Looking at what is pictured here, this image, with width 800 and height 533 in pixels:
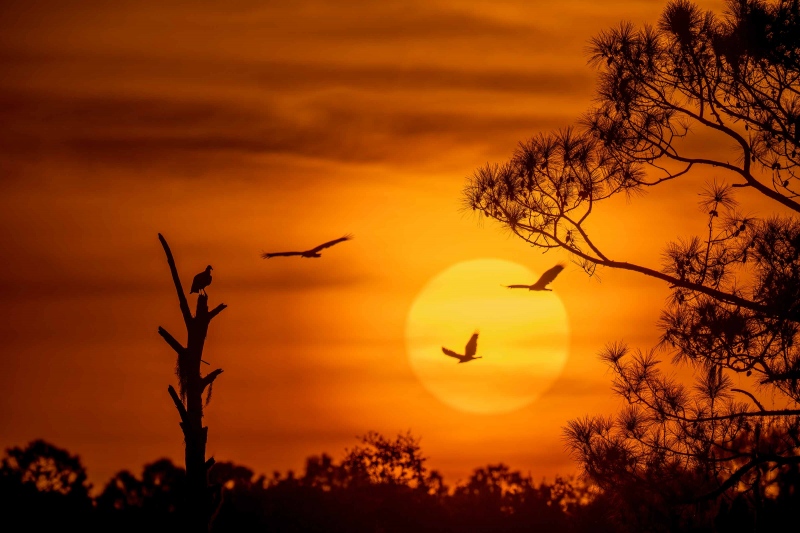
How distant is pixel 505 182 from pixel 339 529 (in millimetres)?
20259

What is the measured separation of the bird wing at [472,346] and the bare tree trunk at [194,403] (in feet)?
13.0

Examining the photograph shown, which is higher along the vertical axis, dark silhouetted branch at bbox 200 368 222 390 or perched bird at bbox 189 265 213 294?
perched bird at bbox 189 265 213 294

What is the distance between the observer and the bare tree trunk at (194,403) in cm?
1484

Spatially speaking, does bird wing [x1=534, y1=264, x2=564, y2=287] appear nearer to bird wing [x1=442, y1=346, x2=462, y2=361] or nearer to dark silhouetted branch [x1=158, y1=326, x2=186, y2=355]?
bird wing [x1=442, y1=346, x2=462, y2=361]

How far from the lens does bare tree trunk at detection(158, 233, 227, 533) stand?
14.8m

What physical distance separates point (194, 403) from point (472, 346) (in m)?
4.54

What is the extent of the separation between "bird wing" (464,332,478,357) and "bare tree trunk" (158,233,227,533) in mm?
3970

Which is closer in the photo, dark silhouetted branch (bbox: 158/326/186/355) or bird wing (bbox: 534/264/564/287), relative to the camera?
bird wing (bbox: 534/264/564/287)

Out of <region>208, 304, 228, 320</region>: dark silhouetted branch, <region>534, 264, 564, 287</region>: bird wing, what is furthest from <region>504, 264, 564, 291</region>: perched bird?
<region>208, 304, 228, 320</region>: dark silhouetted branch

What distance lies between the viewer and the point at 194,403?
1507 cm

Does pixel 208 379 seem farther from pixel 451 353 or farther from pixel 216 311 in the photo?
pixel 451 353

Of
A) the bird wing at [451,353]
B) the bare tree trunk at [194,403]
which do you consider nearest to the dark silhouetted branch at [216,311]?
the bare tree trunk at [194,403]

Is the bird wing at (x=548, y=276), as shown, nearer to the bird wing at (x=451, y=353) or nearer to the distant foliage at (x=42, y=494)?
the bird wing at (x=451, y=353)

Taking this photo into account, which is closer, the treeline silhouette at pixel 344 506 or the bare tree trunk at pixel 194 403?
the bare tree trunk at pixel 194 403
